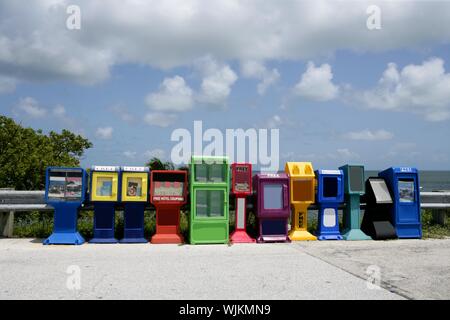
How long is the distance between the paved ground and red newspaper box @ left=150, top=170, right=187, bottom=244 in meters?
0.44

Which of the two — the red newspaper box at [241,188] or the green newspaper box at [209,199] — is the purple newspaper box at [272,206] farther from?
the green newspaper box at [209,199]

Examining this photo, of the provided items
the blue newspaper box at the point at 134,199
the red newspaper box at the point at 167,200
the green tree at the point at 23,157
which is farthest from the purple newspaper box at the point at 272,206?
the green tree at the point at 23,157

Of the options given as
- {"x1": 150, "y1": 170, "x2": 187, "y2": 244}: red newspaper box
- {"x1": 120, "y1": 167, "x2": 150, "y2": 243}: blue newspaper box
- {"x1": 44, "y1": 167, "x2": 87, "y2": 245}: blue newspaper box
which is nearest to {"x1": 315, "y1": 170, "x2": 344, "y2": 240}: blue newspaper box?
{"x1": 150, "y1": 170, "x2": 187, "y2": 244}: red newspaper box

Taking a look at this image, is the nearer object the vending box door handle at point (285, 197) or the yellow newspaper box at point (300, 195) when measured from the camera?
the vending box door handle at point (285, 197)

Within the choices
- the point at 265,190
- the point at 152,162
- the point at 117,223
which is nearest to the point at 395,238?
the point at 265,190

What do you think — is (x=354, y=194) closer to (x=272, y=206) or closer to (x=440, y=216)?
(x=272, y=206)

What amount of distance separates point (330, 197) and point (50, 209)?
5.66 m

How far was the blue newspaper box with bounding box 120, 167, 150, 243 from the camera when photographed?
865cm

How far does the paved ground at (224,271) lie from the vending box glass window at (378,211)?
0.68 meters

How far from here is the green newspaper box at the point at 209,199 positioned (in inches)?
340
